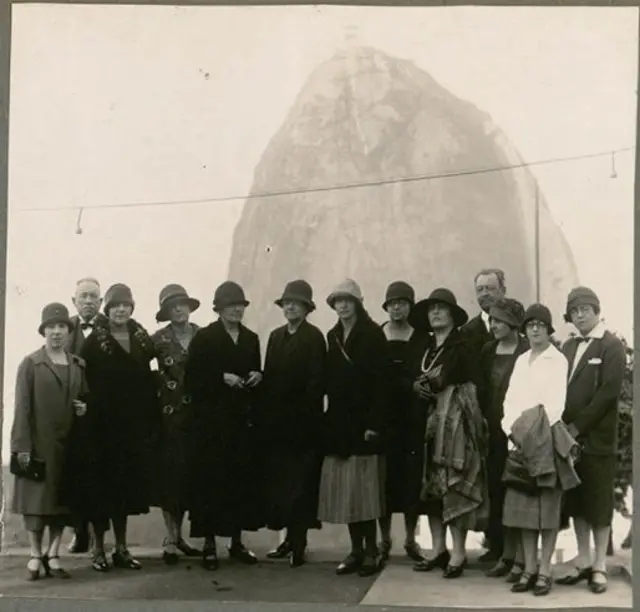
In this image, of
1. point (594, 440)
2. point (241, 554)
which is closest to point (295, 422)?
point (241, 554)

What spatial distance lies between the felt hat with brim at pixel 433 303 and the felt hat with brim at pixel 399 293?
0.16ft

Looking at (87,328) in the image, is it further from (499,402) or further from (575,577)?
(575,577)

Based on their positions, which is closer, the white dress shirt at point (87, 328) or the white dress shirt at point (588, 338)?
the white dress shirt at point (588, 338)

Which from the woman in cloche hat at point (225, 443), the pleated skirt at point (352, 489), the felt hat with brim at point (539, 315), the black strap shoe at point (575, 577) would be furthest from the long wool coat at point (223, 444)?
the black strap shoe at point (575, 577)

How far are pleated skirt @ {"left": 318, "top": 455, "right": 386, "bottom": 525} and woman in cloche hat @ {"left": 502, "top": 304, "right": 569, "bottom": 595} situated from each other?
62 cm

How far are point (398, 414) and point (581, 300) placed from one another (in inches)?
41.9

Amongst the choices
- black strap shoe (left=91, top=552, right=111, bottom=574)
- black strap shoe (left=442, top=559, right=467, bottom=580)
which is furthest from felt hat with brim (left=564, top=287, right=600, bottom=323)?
black strap shoe (left=91, top=552, right=111, bottom=574)

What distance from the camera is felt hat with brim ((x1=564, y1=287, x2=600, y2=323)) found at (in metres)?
5.32

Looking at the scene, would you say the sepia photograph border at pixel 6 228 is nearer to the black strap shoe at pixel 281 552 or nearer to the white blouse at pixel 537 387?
the black strap shoe at pixel 281 552

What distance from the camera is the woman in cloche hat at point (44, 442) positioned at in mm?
5422

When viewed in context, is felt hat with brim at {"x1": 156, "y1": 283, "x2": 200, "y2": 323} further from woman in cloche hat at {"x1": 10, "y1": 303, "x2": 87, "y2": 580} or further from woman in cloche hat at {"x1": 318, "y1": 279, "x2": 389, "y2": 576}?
woman in cloche hat at {"x1": 318, "y1": 279, "x2": 389, "y2": 576}

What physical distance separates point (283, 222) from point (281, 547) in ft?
5.37

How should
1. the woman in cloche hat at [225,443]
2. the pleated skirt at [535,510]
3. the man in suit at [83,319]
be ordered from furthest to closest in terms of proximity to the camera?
1. the man in suit at [83,319]
2. the woman in cloche hat at [225,443]
3. the pleated skirt at [535,510]

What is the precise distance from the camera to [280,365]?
540 centimetres
